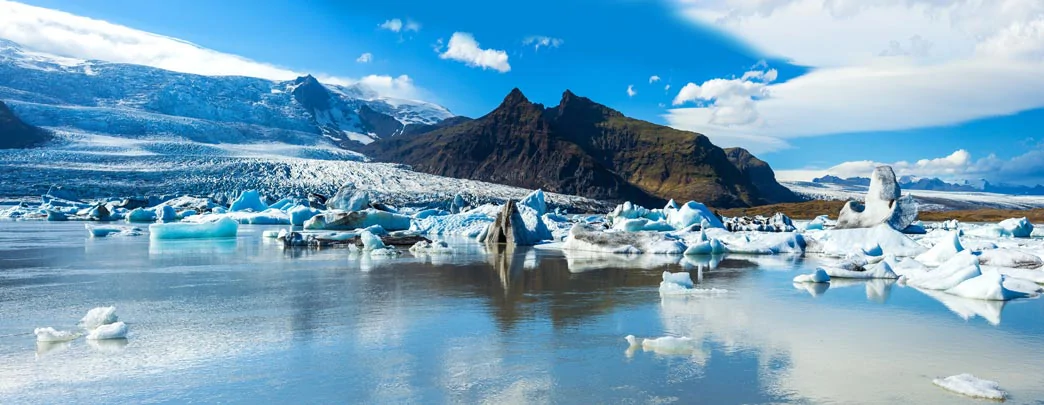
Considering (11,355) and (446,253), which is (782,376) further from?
A: (446,253)

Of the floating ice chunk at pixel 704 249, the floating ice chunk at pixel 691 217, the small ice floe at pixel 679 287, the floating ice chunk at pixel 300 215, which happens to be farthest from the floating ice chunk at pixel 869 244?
the floating ice chunk at pixel 300 215

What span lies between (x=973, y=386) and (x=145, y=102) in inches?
5372

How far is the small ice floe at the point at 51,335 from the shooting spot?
19.6ft

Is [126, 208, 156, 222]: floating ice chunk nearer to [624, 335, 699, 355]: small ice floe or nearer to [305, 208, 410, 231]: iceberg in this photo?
[305, 208, 410, 231]: iceberg

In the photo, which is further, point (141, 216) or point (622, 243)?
point (141, 216)

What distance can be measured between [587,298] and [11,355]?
6.21 meters

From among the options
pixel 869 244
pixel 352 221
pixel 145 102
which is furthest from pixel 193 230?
pixel 145 102

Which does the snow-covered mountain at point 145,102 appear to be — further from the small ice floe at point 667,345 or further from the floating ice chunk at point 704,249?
the small ice floe at point 667,345

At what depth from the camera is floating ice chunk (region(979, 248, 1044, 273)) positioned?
43.3ft

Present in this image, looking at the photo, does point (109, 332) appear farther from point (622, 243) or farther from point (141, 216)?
point (141, 216)

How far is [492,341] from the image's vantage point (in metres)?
6.11

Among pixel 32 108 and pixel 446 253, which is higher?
pixel 32 108

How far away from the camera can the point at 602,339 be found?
6.27m

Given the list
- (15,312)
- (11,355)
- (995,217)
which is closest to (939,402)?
(11,355)
